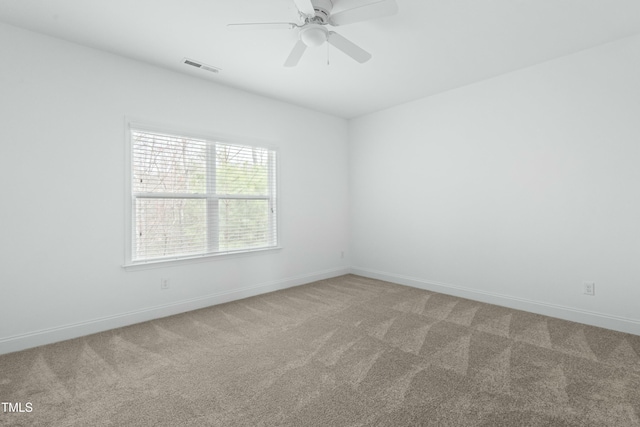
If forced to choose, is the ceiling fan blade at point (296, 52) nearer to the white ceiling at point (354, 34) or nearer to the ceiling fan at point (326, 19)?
the ceiling fan at point (326, 19)

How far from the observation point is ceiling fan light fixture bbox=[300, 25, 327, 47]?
2.32m

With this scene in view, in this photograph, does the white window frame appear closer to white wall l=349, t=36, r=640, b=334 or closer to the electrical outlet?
white wall l=349, t=36, r=640, b=334

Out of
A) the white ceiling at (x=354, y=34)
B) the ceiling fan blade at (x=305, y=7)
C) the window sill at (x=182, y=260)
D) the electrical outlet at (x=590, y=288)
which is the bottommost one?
the electrical outlet at (x=590, y=288)

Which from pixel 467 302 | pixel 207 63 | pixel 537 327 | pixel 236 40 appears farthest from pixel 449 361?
pixel 207 63

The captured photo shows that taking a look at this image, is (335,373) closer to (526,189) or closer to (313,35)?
(313,35)

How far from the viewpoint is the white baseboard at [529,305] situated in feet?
9.39

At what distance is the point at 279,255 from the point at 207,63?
2.58 m

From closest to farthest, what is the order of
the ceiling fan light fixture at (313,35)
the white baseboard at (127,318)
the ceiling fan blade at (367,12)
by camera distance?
the ceiling fan blade at (367,12) → the ceiling fan light fixture at (313,35) → the white baseboard at (127,318)

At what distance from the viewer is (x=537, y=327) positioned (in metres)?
2.97

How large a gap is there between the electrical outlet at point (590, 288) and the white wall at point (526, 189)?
0.12 feet

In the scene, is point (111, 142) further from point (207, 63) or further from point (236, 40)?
point (236, 40)

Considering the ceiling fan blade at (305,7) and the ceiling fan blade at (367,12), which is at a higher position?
the ceiling fan blade at (305,7)

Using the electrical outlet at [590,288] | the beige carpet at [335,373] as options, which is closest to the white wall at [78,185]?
the beige carpet at [335,373]

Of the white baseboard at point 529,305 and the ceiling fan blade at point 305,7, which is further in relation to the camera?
the white baseboard at point 529,305
